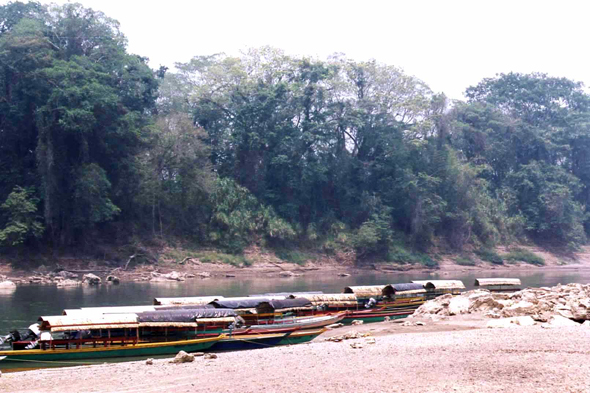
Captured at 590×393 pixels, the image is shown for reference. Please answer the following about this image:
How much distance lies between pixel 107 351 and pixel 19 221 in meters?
28.9

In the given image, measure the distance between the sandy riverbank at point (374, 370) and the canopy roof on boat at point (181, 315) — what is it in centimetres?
295

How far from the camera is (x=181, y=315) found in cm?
2106

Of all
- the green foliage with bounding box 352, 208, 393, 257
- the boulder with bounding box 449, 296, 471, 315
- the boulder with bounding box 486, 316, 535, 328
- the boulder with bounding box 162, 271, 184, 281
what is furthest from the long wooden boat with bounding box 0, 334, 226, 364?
the green foliage with bounding box 352, 208, 393, 257

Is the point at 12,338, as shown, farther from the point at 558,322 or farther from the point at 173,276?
the point at 173,276

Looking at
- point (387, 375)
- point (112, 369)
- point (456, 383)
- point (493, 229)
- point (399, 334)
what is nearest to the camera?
point (456, 383)

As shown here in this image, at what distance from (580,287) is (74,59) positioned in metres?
38.8

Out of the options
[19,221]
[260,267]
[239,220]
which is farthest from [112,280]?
[239,220]

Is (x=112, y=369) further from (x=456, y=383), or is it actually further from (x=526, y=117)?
(x=526, y=117)

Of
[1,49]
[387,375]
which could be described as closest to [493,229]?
[1,49]

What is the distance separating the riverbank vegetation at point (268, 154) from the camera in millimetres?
47406

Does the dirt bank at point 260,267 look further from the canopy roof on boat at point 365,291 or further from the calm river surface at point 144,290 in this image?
the canopy roof on boat at point 365,291

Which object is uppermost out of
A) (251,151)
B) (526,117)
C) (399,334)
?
(526,117)

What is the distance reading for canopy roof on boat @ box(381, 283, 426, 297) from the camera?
3008cm

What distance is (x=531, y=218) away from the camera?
234ft
